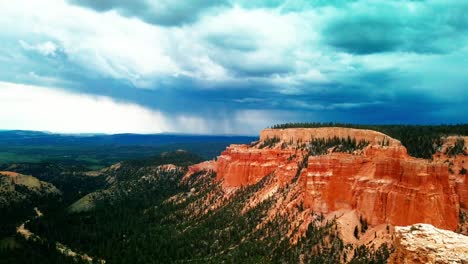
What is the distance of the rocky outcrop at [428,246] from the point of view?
23.8 metres

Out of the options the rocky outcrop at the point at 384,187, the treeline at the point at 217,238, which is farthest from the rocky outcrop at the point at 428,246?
the rocky outcrop at the point at 384,187

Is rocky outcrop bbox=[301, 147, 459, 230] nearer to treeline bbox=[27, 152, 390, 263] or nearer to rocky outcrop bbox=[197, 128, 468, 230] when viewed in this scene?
rocky outcrop bbox=[197, 128, 468, 230]

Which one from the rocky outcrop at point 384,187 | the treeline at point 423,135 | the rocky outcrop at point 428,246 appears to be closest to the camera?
the rocky outcrop at point 428,246

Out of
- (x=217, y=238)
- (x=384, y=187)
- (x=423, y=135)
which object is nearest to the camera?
(x=384, y=187)

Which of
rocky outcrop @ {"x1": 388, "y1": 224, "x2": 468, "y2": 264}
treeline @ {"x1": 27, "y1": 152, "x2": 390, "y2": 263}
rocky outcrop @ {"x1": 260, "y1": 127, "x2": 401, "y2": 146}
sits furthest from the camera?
rocky outcrop @ {"x1": 260, "y1": 127, "x2": 401, "y2": 146}

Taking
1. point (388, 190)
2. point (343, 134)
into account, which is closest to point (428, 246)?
point (388, 190)

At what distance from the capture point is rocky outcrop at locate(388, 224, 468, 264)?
23.8 meters

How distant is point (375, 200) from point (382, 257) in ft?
63.8

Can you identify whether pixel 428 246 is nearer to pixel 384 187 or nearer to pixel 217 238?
pixel 384 187

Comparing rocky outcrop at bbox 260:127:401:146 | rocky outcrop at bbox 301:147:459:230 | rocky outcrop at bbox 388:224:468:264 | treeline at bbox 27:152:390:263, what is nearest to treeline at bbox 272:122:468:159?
rocky outcrop at bbox 260:127:401:146

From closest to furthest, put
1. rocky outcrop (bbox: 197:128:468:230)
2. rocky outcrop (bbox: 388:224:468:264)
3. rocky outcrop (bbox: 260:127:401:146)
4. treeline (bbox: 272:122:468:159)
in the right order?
rocky outcrop (bbox: 388:224:468:264)
rocky outcrop (bbox: 197:128:468:230)
treeline (bbox: 272:122:468:159)
rocky outcrop (bbox: 260:127:401:146)

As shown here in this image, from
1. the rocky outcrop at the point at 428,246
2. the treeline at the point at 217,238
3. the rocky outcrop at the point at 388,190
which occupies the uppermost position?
the rocky outcrop at the point at 428,246

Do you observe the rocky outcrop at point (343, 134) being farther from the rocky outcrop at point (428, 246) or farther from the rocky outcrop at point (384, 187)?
the rocky outcrop at point (428, 246)

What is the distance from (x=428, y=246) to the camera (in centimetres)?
2472
